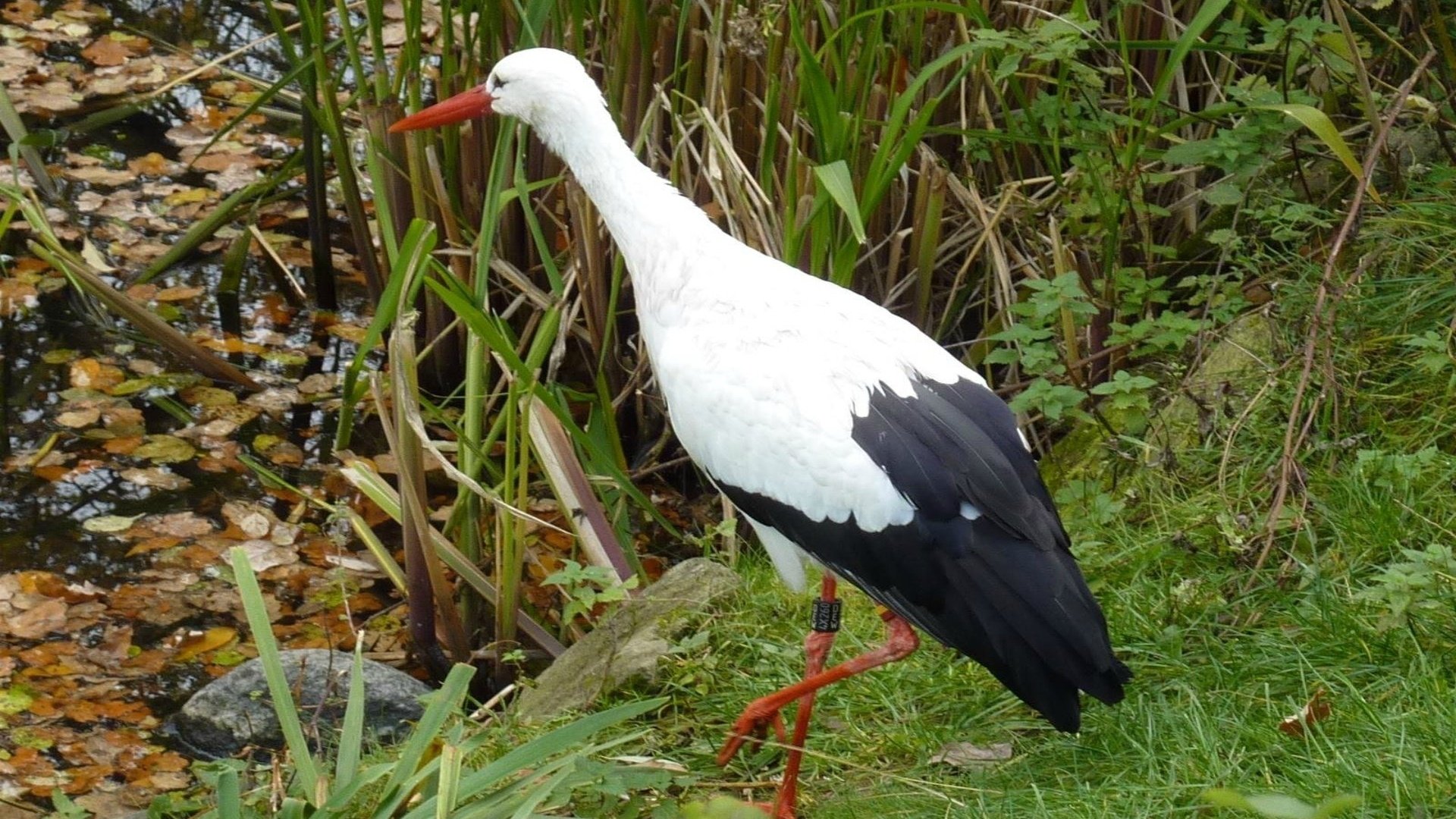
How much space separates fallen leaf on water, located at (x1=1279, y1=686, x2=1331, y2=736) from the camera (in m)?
2.89

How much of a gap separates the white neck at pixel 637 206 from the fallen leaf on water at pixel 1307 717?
5.10ft

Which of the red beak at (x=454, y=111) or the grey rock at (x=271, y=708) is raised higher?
the red beak at (x=454, y=111)

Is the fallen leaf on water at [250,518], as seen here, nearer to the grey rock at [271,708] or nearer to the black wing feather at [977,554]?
the grey rock at [271,708]

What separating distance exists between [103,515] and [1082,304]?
3022 mm

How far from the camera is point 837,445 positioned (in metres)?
3.19

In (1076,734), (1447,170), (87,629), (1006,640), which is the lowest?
(87,629)

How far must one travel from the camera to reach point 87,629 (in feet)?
14.4

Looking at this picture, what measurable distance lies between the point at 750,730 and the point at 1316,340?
155cm

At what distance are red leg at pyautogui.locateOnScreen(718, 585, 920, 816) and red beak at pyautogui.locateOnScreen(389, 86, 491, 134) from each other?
60.8 inches

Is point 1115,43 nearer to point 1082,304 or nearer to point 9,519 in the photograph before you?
point 1082,304

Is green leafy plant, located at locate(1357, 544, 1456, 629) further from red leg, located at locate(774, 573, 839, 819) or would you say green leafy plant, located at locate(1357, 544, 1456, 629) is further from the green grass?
red leg, located at locate(774, 573, 839, 819)

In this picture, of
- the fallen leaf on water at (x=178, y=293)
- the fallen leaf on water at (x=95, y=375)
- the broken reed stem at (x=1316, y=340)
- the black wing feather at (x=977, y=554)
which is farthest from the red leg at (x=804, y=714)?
the fallen leaf on water at (x=178, y=293)

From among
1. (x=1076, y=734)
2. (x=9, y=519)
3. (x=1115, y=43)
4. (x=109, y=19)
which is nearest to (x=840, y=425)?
(x=1076, y=734)

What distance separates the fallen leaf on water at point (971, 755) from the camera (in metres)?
3.23
